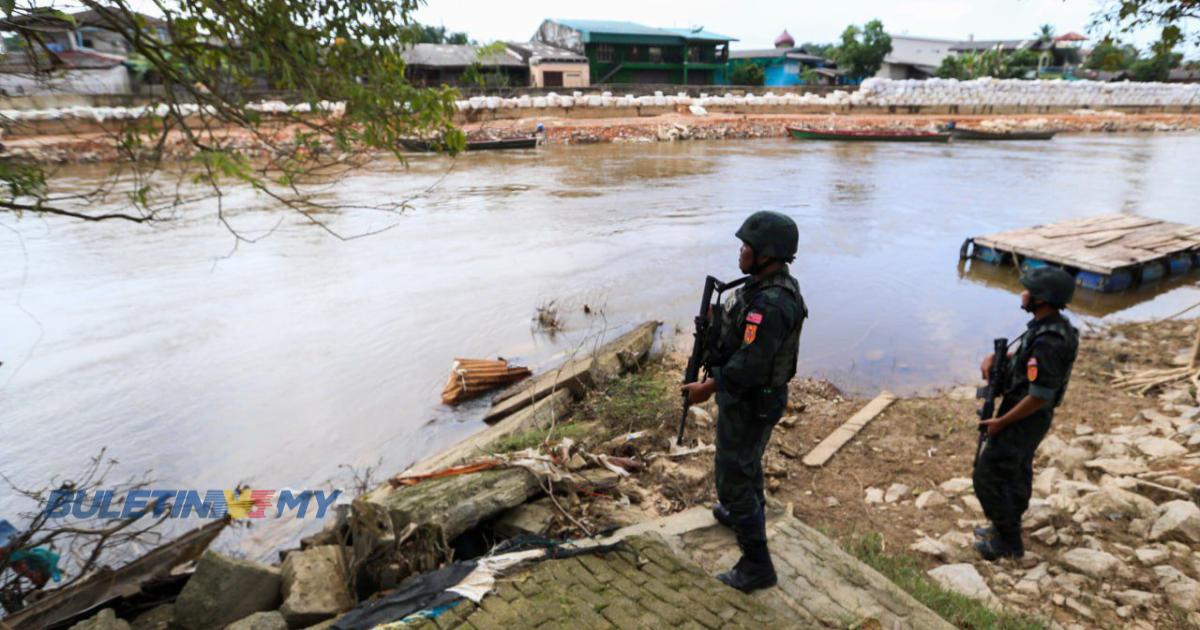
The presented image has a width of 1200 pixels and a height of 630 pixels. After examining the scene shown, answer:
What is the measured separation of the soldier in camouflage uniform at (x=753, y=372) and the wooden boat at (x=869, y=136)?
35.1 meters

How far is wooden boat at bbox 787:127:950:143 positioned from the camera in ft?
116

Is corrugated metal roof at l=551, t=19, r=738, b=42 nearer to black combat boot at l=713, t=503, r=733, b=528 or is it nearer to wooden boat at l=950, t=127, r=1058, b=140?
wooden boat at l=950, t=127, r=1058, b=140

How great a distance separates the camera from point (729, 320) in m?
3.34

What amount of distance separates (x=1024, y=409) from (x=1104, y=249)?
10670 mm

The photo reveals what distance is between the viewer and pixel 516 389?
777cm

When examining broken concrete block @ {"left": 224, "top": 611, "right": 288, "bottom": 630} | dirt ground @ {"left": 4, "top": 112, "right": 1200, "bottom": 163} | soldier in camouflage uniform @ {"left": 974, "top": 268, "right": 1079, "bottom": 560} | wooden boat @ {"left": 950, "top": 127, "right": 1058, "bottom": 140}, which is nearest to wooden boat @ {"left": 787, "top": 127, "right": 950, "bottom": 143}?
wooden boat @ {"left": 950, "top": 127, "right": 1058, "bottom": 140}

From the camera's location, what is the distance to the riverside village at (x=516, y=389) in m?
3.11

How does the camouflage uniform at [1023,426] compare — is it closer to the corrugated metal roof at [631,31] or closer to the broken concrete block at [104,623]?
the broken concrete block at [104,623]

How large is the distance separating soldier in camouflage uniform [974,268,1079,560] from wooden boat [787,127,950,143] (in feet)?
112

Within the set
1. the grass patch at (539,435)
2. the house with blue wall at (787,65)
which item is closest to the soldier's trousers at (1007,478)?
the grass patch at (539,435)

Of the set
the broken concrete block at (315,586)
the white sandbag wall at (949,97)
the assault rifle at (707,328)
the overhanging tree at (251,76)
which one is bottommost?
the broken concrete block at (315,586)

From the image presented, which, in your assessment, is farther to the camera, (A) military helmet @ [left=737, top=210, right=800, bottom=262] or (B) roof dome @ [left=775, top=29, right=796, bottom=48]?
(B) roof dome @ [left=775, top=29, right=796, bottom=48]

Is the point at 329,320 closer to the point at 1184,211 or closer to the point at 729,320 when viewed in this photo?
the point at 729,320

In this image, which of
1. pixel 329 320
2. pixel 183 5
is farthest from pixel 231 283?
pixel 183 5
